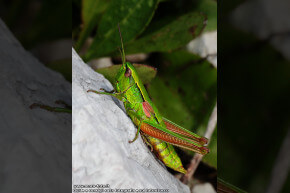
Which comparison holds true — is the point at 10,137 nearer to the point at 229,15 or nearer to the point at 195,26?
the point at 195,26

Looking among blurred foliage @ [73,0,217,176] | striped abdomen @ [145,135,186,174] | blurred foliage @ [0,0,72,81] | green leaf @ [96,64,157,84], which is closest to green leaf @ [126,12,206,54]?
blurred foliage @ [73,0,217,176]

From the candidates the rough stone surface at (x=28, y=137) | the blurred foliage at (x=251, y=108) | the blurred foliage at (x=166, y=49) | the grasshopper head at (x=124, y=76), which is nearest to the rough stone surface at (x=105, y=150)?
the rough stone surface at (x=28, y=137)

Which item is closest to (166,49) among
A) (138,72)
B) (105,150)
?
(138,72)

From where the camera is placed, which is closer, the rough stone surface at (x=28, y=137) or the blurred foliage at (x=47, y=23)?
the rough stone surface at (x=28, y=137)

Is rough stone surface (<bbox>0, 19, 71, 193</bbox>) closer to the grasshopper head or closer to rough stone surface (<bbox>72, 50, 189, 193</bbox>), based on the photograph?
rough stone surface (<bbox>72, 50, 189, 193</bbox>)

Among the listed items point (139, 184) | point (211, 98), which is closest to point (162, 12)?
A: point (211, 98)

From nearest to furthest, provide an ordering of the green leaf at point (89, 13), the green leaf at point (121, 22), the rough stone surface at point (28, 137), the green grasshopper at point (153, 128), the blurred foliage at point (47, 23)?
the rough stone surface at point (28, 137) < the green grasshopper at point (153, 128) < the green leaf at point (121, 22) < the green leaf at point (89, 13) < the blurred foliage at point (47, 23)

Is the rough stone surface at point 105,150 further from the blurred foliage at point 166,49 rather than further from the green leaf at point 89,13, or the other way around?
the green leaf at point 89,13
